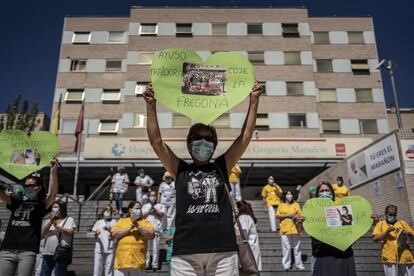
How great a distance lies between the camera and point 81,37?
3441 centimetres

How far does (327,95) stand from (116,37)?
19.2 metres

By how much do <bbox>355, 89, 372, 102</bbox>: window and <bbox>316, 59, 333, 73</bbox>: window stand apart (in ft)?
9.67

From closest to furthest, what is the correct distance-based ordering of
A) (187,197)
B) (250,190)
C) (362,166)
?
(187,197) → (362,166) → (250,190)

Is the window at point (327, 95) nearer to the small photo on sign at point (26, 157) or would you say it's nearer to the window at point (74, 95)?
the window at point (74, 95)

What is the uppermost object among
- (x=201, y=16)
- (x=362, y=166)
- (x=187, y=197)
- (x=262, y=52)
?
(x=201, y=16)

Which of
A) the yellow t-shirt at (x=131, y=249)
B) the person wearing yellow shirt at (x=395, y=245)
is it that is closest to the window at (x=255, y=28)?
the person wearing yellow shirt at (x=395, y=245)

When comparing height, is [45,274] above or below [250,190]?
below

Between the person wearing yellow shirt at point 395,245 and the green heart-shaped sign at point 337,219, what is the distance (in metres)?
2.17

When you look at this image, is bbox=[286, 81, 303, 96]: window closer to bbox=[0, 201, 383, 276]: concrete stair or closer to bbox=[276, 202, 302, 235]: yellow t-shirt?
bbox=[0, 201, 383, 276]: concrete stair

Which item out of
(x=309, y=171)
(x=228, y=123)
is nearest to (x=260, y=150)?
(x=309, y=171)

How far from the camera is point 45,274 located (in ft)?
26.1

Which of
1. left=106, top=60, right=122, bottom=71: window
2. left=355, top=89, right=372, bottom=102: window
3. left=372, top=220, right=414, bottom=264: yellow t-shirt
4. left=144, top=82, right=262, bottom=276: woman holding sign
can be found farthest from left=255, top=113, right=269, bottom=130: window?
left=144, top=82, right=262, bottom=276: woman holding sign

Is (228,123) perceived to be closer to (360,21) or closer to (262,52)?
(262,52)

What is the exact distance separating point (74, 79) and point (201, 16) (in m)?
12.3
